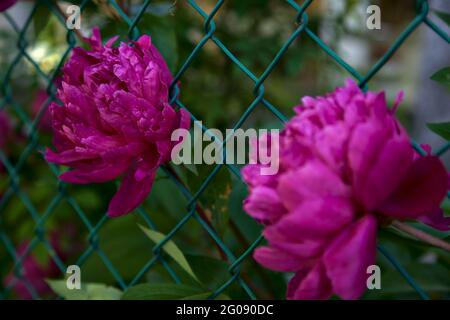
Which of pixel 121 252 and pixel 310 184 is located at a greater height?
pixel 121 252

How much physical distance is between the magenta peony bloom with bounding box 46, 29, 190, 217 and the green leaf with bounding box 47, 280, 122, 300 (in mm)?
252

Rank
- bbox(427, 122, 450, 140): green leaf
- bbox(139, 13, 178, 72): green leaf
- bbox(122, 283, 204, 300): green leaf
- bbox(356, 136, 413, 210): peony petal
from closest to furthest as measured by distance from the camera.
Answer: bbox(356, 136, 413, 210): peony petal → bbox(427, 122, 450, 140): green leaf → bbox(122, 283, 204, 300): green leaf → bbox(139, 13, 178, 72): green leaf

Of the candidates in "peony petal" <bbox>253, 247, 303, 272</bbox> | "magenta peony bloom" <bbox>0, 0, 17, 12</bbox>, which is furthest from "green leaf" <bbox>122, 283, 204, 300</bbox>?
"magenta peony bloom" <bbox>0, 0, 17, 12</bbox>

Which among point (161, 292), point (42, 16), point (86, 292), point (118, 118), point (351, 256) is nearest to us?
point (351, 256)

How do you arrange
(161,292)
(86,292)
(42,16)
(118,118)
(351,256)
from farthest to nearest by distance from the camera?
(42,16) < (86,292) < (161,292) < (118,118) < (351,256)

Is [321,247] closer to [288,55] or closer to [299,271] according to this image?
[299,271]

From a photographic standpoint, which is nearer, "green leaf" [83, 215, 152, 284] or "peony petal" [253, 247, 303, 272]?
"peony petal" [253, 247, 303, 272]

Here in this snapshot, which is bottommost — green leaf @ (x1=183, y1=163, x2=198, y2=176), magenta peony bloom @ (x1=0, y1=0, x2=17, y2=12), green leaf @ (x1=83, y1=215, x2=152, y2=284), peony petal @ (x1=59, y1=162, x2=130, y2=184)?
peony petal @ (x1=59, y1=162, x2=130, y2=184)

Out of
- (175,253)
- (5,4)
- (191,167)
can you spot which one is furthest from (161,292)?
(5,4)

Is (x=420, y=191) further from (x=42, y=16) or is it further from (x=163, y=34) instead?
(x=42, y=16)

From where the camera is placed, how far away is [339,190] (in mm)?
459

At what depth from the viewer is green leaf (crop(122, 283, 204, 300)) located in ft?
2.43

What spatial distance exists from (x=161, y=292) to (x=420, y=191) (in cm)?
37

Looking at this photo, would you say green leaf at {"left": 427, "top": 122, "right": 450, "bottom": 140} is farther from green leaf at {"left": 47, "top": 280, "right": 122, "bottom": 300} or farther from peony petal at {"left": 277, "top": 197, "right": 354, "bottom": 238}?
green leaf at {"left": 47, "top": 280, "right": 122, "bottom": 300}
